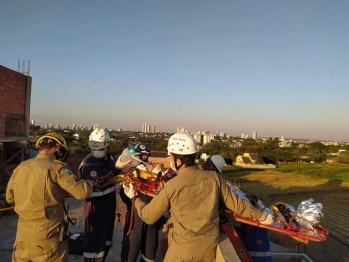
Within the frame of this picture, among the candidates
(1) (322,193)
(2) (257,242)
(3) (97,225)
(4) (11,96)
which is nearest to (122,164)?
(3) (97,225)

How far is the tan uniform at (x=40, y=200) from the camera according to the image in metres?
2.91

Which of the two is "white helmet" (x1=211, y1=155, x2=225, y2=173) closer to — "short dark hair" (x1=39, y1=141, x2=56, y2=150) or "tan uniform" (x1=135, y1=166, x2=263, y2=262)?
"tan uniform" (x1=135, y1=166, x2=263, y2=262)

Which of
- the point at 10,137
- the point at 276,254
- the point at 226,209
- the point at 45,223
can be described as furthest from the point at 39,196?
the point at 10,137

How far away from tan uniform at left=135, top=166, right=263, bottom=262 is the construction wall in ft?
39.3

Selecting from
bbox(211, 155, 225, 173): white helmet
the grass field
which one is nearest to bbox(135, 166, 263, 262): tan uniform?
bbox(211, 155, 225, 173): white helmet

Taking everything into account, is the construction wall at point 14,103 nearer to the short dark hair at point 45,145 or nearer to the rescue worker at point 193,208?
the short dark hair at point 45,145

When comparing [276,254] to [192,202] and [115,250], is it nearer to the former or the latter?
[115,250]

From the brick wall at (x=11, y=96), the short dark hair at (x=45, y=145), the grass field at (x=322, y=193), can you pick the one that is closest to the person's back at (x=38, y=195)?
the short dark hair at (x=45, y=145)

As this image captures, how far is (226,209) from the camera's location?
288 cm

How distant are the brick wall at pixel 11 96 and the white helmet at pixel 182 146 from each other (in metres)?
11.7

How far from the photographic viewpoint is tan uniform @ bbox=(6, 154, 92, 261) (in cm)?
291

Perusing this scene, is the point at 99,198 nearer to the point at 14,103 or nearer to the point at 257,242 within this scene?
the point at 257,242

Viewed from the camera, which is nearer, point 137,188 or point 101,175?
point 137,188

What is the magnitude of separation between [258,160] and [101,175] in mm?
75679
